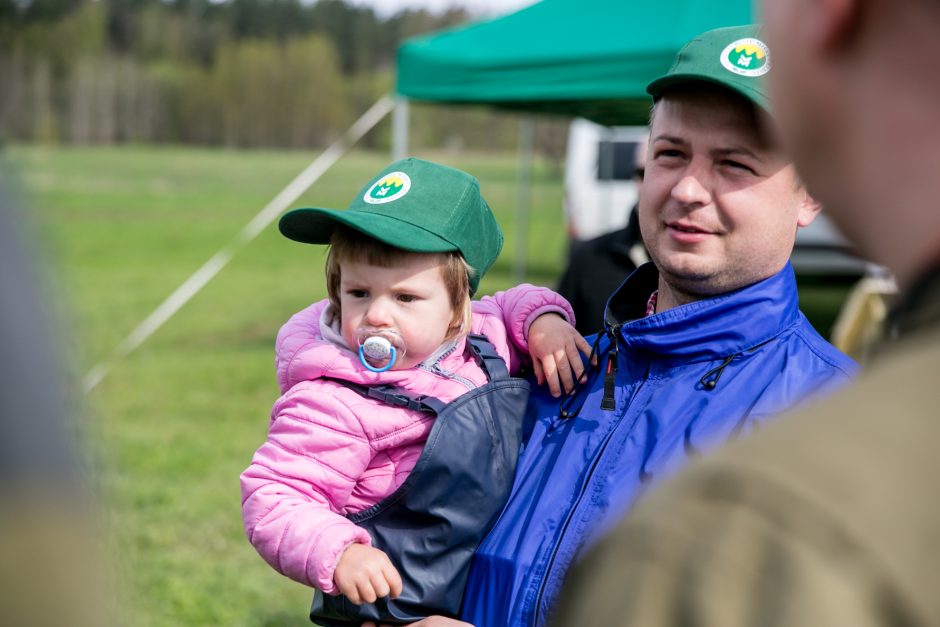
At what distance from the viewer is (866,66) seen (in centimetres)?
69

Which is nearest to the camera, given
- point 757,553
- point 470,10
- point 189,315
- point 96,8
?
point 757,553

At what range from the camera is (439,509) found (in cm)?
183

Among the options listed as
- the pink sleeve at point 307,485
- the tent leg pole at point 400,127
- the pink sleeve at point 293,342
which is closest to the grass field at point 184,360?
the pink sleeve at point 307,485

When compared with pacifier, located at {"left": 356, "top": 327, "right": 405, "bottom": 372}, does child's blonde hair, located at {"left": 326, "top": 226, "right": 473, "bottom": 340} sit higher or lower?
higher

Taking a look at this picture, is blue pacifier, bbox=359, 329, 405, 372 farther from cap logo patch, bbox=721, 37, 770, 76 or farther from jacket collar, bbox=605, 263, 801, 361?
cap logo patch, bbox=721, 37, 770, 76

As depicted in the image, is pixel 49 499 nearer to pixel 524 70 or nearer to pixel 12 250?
pixel 12 250

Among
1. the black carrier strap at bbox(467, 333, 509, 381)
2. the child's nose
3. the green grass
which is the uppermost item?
the child's nose

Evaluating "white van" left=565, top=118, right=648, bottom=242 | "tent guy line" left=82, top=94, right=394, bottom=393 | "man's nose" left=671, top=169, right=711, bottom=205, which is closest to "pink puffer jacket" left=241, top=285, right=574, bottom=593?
"man's nose" left=671, top=169, right=711, bottom=205

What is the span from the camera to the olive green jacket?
1.89 ft

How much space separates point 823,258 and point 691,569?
46.7 feet

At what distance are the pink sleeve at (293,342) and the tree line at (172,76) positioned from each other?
4339 cm

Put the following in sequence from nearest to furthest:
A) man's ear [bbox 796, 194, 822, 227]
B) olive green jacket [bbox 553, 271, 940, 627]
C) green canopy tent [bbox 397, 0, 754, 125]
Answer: olive green jacket [bbox 553, 271, 940, 627] → man's ear [bbox 796, 194, 822, 227] → green canopy tent [bbox 397, 0, 754, 125]

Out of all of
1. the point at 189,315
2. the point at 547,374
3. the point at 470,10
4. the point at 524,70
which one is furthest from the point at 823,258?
the point at 470,10

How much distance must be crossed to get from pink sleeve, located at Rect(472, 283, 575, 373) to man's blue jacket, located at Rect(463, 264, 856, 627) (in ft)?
0.81
